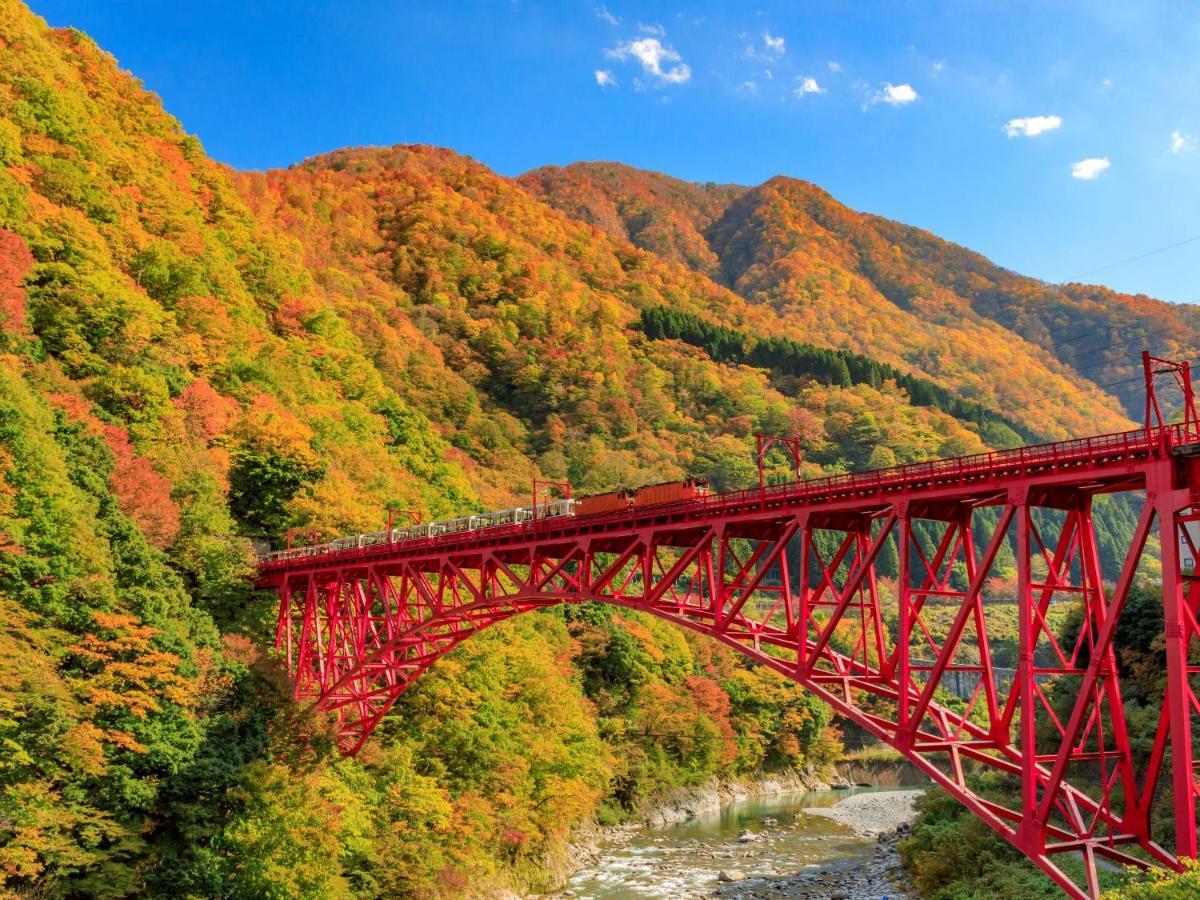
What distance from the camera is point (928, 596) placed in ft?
86.7

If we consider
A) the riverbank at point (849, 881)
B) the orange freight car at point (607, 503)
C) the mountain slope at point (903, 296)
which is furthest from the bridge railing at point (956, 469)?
the mountain slope at point (903, 296)

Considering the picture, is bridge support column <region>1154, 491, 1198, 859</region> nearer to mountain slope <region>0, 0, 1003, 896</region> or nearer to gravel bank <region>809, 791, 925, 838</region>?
mountain slope <region>0, 0, 1003, 896</region>

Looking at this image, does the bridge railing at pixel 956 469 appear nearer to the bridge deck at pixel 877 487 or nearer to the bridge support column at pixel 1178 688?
the bridge deck at pixel 877 487

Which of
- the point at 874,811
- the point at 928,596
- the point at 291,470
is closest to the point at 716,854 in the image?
the point at 874,811

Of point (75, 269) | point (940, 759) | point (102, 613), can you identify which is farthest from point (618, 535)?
point (940, 759)

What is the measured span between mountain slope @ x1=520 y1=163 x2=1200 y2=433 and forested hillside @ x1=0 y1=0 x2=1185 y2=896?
93.4 ft

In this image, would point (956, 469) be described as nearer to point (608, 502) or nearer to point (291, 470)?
point (608, 502)

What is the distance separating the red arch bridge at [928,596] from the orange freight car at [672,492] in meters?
0.51

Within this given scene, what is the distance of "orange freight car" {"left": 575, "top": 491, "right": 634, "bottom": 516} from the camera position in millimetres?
26578

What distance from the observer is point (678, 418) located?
8850 centimetres

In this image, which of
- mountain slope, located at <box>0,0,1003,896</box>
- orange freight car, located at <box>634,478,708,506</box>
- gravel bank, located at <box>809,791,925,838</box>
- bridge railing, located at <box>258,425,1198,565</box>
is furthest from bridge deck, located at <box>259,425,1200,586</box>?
gravel bank, located at <box>809,791,925,838</box>

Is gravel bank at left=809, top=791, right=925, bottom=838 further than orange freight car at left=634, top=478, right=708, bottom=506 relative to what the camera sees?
Yes

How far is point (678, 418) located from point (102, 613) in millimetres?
66271

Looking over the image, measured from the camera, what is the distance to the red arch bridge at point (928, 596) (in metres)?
15.0
